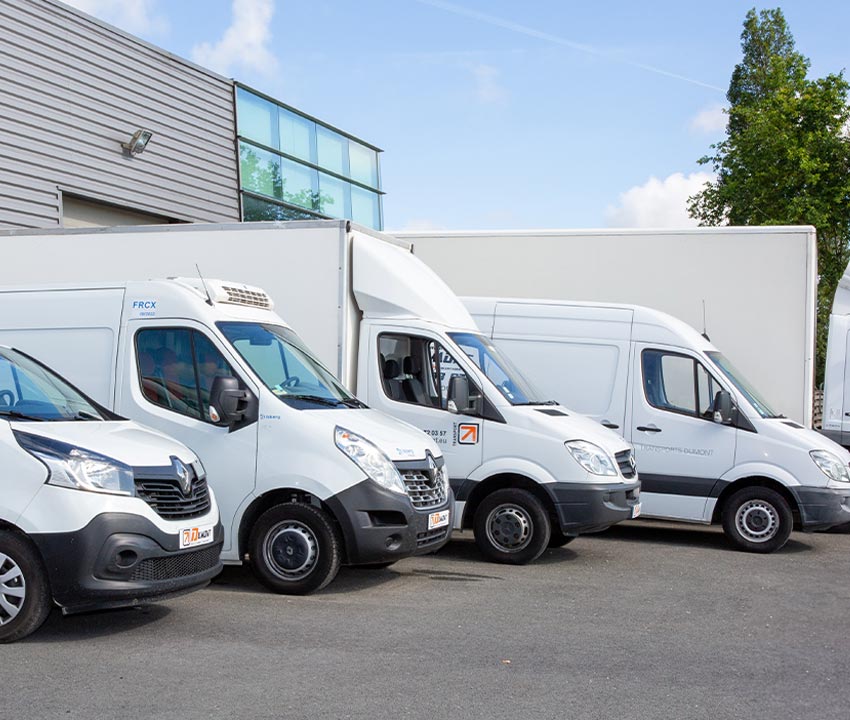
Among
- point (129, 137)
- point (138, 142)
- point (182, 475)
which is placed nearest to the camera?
point (182, 475)

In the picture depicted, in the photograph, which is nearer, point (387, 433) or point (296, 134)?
point (387, 433)

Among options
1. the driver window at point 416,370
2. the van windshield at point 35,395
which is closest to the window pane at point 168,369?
the van windshield at point 35,395

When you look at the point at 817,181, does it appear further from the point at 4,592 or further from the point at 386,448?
the point at 4,592

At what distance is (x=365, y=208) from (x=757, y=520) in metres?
14.3

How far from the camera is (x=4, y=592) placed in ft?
21.2

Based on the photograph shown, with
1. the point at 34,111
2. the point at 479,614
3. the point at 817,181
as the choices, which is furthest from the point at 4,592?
the point at 817,181

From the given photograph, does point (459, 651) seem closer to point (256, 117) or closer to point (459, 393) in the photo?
point (459, 393)

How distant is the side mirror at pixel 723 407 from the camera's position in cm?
1154

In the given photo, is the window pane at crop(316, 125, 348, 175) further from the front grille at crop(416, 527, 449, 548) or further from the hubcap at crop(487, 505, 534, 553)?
the front grille at crop(416, 527, 449, 548)

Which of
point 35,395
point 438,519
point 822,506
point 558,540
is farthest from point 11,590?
point 822,506

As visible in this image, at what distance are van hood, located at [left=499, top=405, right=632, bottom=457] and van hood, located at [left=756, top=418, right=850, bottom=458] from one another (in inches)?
74.2

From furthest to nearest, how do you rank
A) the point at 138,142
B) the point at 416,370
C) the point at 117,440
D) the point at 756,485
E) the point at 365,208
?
the point at 365,208
the point at 138,142
the point at 756,485
the point at 416,370
the point at 117,440

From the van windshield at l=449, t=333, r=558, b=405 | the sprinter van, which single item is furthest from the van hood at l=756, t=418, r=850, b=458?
the sprinter van

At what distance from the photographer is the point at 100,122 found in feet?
55.3
